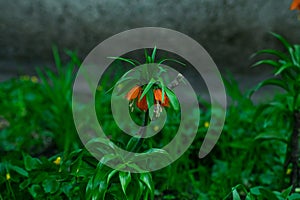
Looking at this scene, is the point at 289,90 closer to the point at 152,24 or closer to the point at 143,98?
the point at 143,98

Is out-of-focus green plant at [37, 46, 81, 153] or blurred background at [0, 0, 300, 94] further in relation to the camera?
blurred background at [0, 0, 300, 94]

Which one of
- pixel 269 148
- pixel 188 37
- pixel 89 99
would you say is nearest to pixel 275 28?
pixel 188 37

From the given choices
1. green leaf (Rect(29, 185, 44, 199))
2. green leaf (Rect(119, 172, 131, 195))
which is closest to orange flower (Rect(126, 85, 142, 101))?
green leaf (Rect(119, 172, 131, 195))

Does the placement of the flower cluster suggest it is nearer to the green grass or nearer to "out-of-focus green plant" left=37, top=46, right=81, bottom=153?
the green grass

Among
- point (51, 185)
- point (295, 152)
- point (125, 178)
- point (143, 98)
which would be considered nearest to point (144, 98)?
point (143, 98)

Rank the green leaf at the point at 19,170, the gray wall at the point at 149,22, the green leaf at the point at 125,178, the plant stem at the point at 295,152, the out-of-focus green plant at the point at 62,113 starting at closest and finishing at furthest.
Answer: the green leaf at the point at 125,178
the green leaf at the point at 19,170
the plant stem at the point at 295,152
the out-of-focus green plant at the point at 62,113
the gray wall at the point at 149,22

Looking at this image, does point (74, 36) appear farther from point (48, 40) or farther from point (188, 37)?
point (188, 37)

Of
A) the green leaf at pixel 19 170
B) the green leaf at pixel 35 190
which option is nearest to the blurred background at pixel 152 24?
the green leaf at pixel 19 170

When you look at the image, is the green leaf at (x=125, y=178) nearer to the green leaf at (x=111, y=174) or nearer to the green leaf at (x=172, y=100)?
the green leaf at (x=111, y=174)
